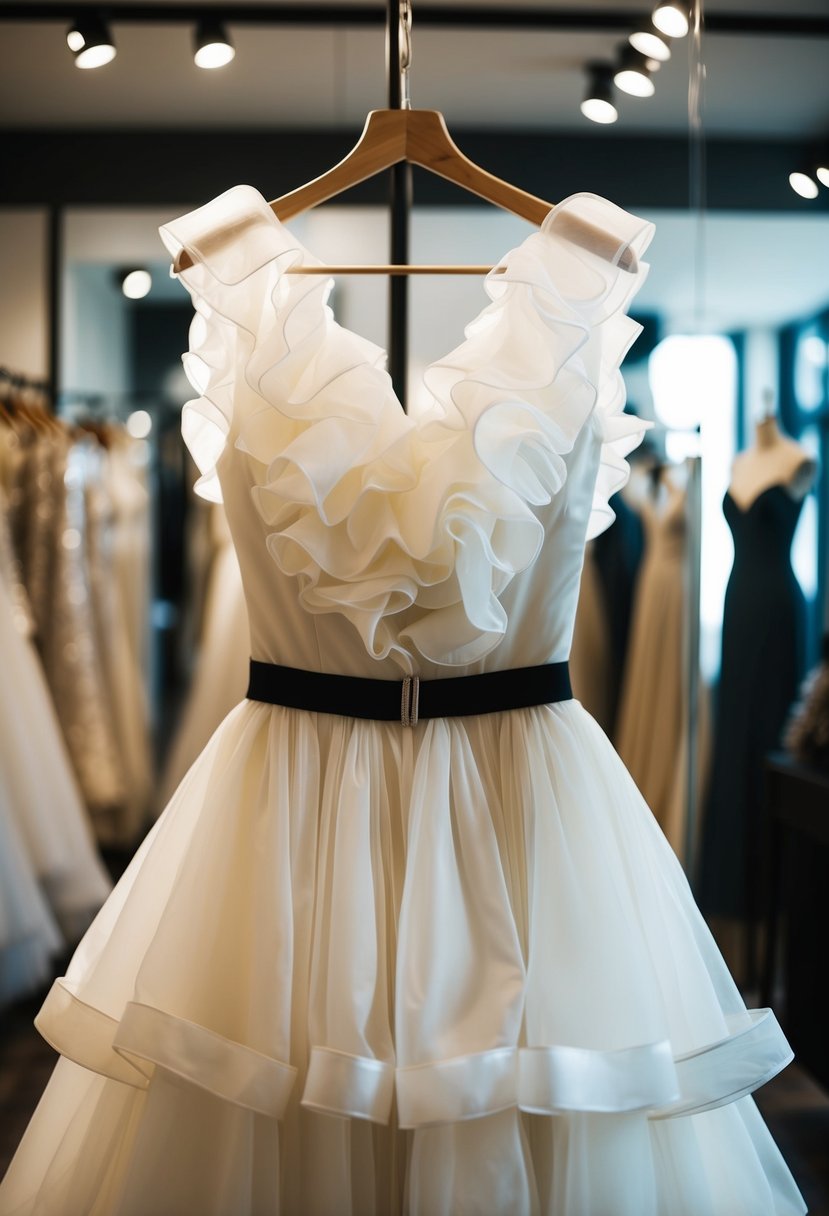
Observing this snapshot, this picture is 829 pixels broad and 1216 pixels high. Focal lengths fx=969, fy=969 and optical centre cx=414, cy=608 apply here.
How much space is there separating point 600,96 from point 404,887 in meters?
1.45

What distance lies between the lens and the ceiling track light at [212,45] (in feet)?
5.82

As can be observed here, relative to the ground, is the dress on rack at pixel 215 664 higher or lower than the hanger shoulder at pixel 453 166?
lower

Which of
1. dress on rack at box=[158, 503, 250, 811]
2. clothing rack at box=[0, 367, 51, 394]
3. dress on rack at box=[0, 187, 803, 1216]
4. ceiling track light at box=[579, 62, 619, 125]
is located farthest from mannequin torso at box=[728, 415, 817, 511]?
A: clothing rack at box=[0, 367, 51, 394]

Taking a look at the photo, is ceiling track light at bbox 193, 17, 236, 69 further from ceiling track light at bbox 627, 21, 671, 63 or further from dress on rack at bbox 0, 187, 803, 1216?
dress on rack at bbox 0, 187, 803, 1216

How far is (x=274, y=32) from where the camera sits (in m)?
1.77

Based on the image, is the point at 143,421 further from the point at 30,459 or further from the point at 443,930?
the point at 443,930

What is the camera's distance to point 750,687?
199 cm

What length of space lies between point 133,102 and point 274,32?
0.33 m

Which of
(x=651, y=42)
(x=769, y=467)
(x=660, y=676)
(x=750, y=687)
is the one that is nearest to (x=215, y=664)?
(x=660, y=676)

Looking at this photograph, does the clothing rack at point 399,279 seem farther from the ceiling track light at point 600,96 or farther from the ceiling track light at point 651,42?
the ceiling track light at point 651,42

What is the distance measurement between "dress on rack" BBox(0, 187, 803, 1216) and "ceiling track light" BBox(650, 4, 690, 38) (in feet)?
3.10

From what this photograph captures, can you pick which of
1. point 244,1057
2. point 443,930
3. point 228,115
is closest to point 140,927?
point 244,1057

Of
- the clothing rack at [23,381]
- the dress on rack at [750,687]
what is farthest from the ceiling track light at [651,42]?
the clothing rack at [23,381]

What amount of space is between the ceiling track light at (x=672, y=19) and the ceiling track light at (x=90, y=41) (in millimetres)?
988
